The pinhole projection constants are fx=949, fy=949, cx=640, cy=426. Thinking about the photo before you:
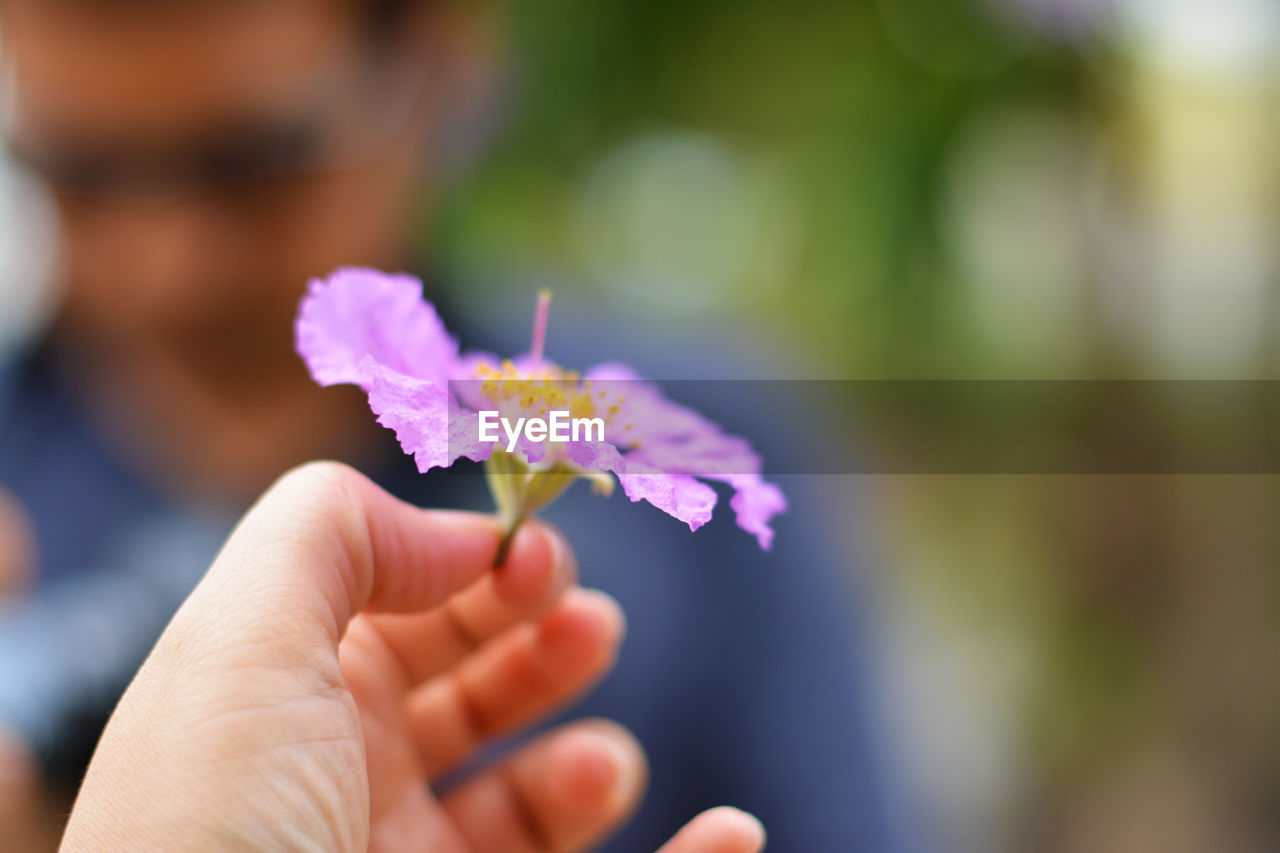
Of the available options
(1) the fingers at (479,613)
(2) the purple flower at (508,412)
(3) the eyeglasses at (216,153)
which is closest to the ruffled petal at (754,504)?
(2) the purple flower at (508,412)

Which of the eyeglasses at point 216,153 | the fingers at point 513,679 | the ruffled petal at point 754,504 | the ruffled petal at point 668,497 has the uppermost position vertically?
the eyeglasses at point 216,153

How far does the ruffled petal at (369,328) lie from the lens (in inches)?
25.6

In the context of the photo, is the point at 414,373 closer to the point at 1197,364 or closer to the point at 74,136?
the point at 74,136

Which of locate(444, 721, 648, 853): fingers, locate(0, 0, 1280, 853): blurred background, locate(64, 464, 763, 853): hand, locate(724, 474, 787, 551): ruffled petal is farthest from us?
locate(0, 0, 1280, 853): blurred background

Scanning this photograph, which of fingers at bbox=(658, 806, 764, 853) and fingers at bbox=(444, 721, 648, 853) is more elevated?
fingers at bbox=(658, 806, 764, 853)

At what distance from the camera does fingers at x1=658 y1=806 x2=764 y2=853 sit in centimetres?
61

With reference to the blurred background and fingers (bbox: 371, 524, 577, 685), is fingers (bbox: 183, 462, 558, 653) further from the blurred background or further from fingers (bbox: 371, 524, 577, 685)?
the blurred background

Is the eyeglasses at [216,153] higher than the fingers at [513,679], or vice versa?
the eyeglasses at [216,153]

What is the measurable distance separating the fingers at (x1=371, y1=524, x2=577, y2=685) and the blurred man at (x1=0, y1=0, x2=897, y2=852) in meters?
0.66

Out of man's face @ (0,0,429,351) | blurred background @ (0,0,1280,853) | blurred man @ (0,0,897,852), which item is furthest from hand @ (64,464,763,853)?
blurred background @ (0,0,1280,853)

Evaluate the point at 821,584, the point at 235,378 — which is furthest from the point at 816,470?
the point at 235,378

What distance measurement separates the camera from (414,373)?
27.9 inches

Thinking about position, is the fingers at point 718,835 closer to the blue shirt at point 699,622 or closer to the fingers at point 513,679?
the fingers at point 513,679

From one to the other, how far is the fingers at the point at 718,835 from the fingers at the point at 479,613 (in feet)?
0.68
